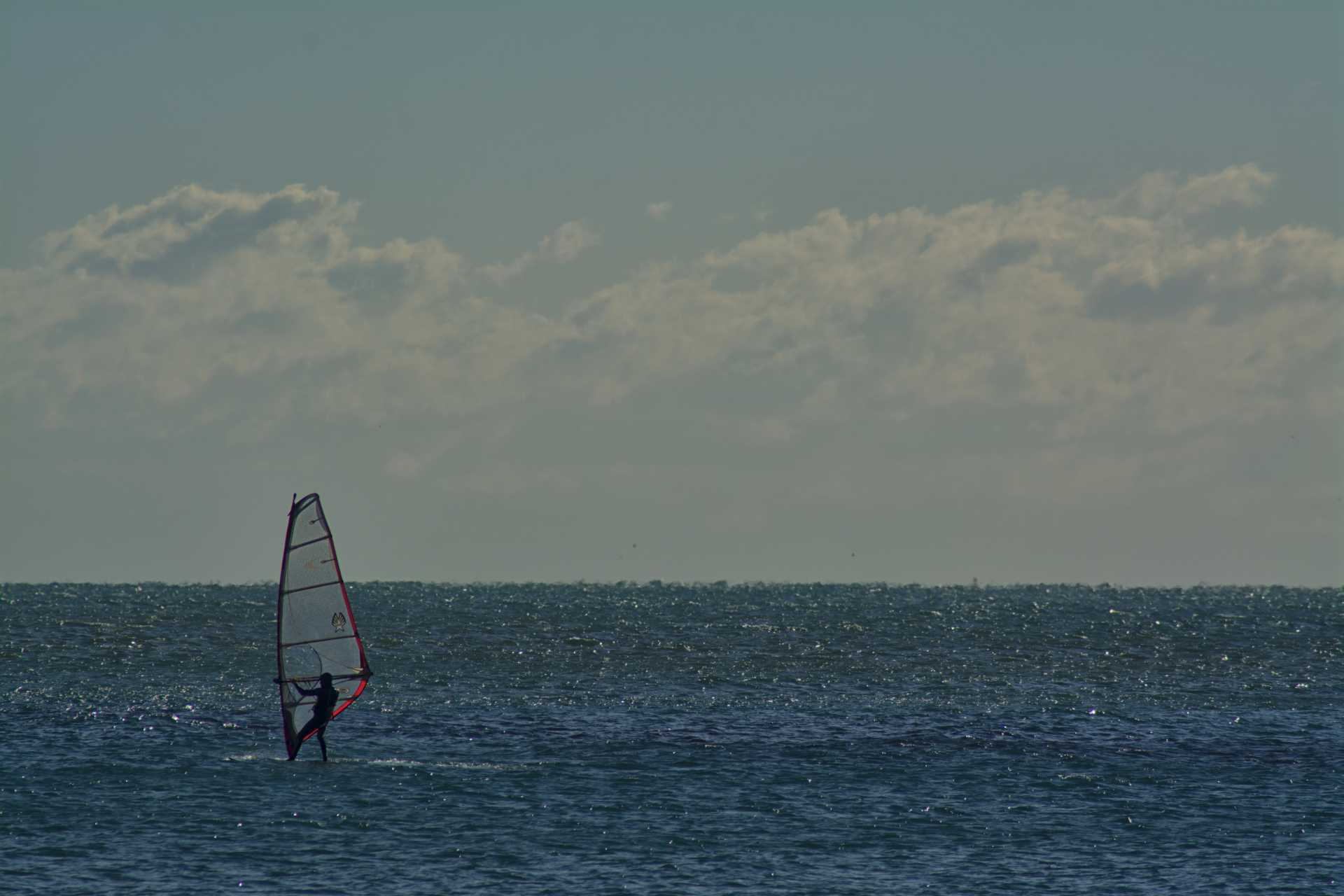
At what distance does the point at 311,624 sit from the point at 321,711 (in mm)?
2506

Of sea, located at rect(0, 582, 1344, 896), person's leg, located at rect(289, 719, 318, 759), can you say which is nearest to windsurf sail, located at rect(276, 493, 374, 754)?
person's leg, located at rect(289, 719, 318, 759)

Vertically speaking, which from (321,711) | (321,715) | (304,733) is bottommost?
(304,733)

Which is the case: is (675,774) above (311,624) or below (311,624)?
below

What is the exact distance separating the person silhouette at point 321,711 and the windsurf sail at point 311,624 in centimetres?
11

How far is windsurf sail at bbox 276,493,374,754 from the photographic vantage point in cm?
4412

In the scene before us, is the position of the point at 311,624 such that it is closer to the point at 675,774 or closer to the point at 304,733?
the point at 304,733

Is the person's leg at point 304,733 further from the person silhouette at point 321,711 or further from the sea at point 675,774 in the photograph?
the sea at point 675,774

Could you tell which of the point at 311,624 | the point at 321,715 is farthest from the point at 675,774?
the point at 311,624

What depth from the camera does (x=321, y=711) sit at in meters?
44.4

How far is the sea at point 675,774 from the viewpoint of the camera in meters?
32.3

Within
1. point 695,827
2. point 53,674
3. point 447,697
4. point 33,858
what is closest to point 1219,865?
point 695,827

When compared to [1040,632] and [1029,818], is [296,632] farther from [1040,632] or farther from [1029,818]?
[1040,632]

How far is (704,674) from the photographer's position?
7025 centimetres

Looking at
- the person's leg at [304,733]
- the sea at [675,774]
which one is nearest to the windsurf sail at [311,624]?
the person's leg at [304,733]
